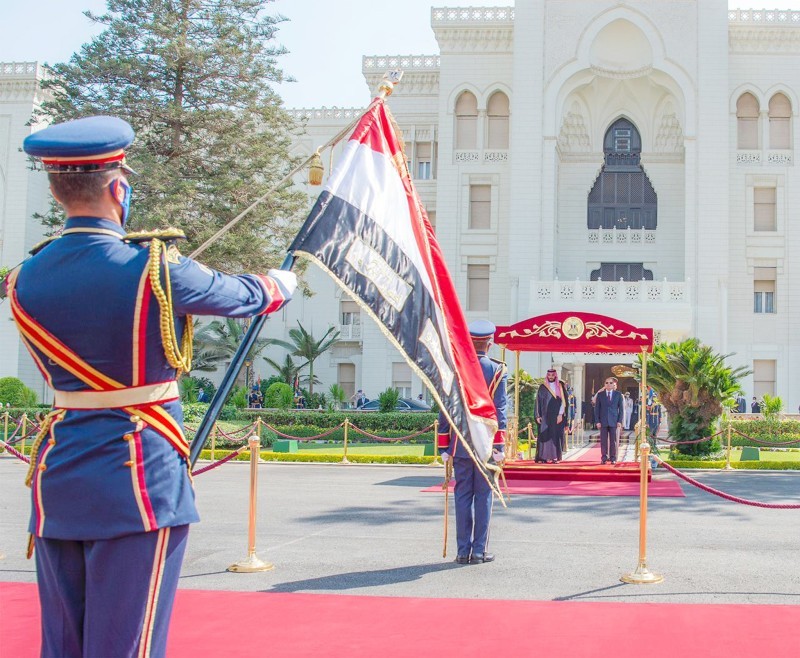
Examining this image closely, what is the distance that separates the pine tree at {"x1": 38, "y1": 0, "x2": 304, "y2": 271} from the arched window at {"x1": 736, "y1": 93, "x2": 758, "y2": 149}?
59.4ft

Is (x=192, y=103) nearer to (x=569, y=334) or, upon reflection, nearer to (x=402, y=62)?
(x=402, y=62)

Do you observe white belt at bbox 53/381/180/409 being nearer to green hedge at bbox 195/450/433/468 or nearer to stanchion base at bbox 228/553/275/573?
stanchion base at bbox 228/553/275/573

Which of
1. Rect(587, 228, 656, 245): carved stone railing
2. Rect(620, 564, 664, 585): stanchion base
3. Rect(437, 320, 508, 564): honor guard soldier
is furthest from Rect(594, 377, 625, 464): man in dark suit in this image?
Rect(587, 228, 656, 245): carved stone railing

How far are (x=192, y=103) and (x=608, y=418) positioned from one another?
17750mm

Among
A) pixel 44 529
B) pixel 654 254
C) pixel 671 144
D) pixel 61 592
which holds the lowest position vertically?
pixel 61 592

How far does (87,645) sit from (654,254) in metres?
37.3

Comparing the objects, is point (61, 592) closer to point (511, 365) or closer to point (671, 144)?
point (511, 365)

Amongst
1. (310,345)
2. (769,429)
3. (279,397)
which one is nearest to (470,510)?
(769,429)

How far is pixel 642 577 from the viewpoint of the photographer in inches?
276

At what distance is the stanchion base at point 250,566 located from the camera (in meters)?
7.23

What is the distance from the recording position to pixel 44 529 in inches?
112

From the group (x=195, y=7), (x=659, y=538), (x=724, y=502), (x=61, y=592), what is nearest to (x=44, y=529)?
(x=61, y=592)

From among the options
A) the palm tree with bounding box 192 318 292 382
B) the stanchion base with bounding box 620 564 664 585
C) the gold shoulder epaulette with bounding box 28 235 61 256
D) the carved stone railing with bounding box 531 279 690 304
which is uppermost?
the carved stone railing with bounding box 531 279 690 304

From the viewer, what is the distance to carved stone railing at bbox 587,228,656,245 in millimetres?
38375
